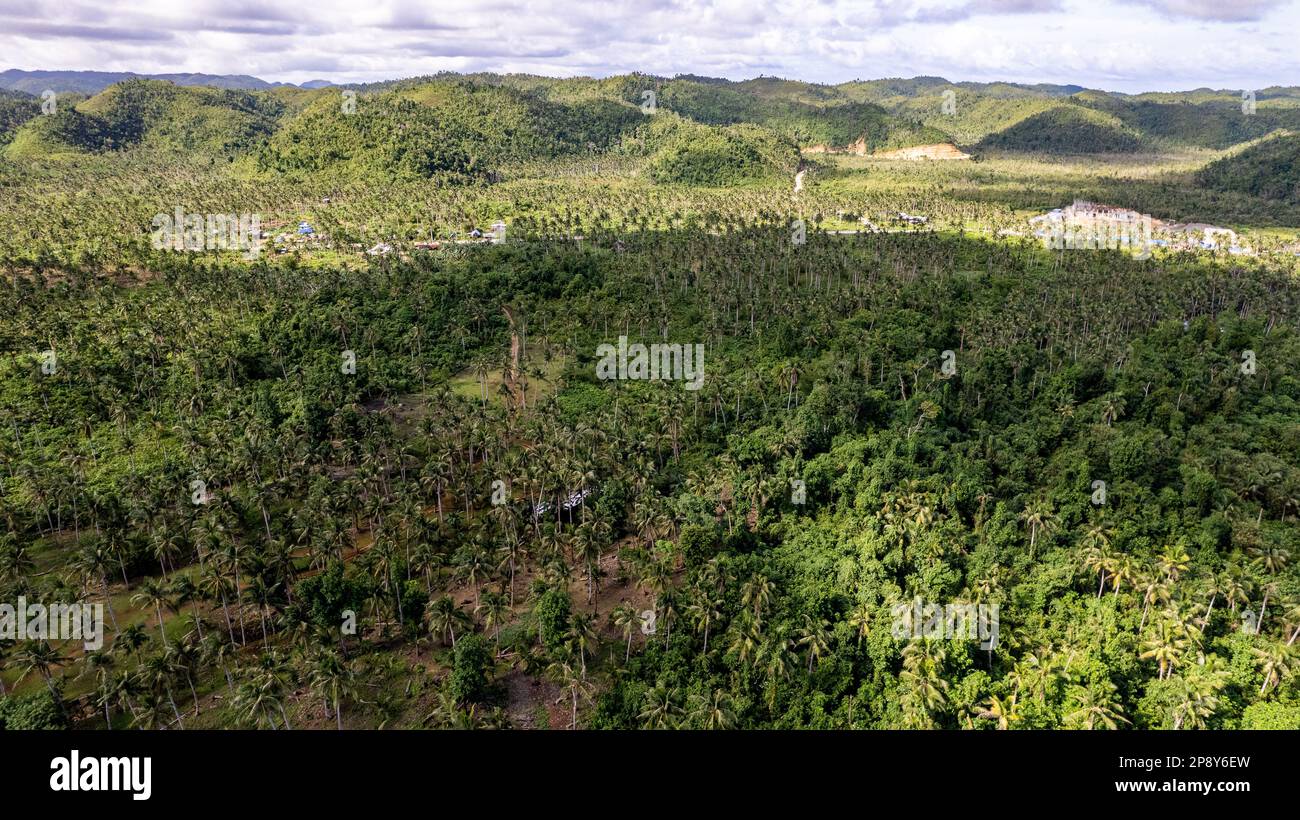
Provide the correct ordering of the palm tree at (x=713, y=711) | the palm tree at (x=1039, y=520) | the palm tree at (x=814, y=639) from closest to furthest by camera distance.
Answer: the palm tree at (x=713, y=711)
the palm tree at (x=814, y=639)
the palm tree at (x=1039, y=520)

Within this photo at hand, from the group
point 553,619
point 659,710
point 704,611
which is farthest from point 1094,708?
point 553,619

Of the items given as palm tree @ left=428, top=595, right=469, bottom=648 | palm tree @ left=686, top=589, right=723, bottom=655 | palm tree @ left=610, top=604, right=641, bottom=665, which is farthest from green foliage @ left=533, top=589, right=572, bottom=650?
palm tree @ left=686, top=589, right=723, bottom=655

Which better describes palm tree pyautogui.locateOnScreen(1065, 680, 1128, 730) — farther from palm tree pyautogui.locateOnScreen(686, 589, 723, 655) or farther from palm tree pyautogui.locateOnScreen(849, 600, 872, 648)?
palm tree pyautogui.locateOnScreen(686, 589, 723, 655)

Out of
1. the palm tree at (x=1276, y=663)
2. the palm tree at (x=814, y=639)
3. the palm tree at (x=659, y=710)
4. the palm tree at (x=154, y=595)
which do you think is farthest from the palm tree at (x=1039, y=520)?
the palm tree at (x=154, y=595)

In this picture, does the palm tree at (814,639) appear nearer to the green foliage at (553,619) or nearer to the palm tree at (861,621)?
the palm tree at (861,621)

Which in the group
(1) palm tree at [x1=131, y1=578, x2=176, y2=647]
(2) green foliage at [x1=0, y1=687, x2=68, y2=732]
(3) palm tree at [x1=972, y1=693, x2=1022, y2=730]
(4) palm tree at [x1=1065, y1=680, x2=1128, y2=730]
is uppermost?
(1) palm tree at [x1=131, y1=578, x2=176, y2=647]

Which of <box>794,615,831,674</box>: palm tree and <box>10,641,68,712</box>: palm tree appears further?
<box>794,615,831,674</box>: palm tree

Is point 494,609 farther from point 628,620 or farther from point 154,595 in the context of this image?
point 154,595

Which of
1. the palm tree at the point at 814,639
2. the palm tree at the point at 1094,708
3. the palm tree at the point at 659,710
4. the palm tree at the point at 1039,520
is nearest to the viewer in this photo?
the palm tree at the point at 1094,708

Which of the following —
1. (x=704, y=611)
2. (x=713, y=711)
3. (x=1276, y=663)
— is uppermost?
(x=1276, y=663)

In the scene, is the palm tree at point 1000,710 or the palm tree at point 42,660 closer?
the palm tree at point 1000,710

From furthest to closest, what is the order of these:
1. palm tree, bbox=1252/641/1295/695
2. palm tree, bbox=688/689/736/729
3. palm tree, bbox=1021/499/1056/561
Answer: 1. palm tree, bbox=1021/499/1056/561
2. palm tree, bbox=1252/641/1295/695
3. palm tree, bbox=688/689/736/729

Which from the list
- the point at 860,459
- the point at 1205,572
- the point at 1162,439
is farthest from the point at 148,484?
the point at 1162,439
